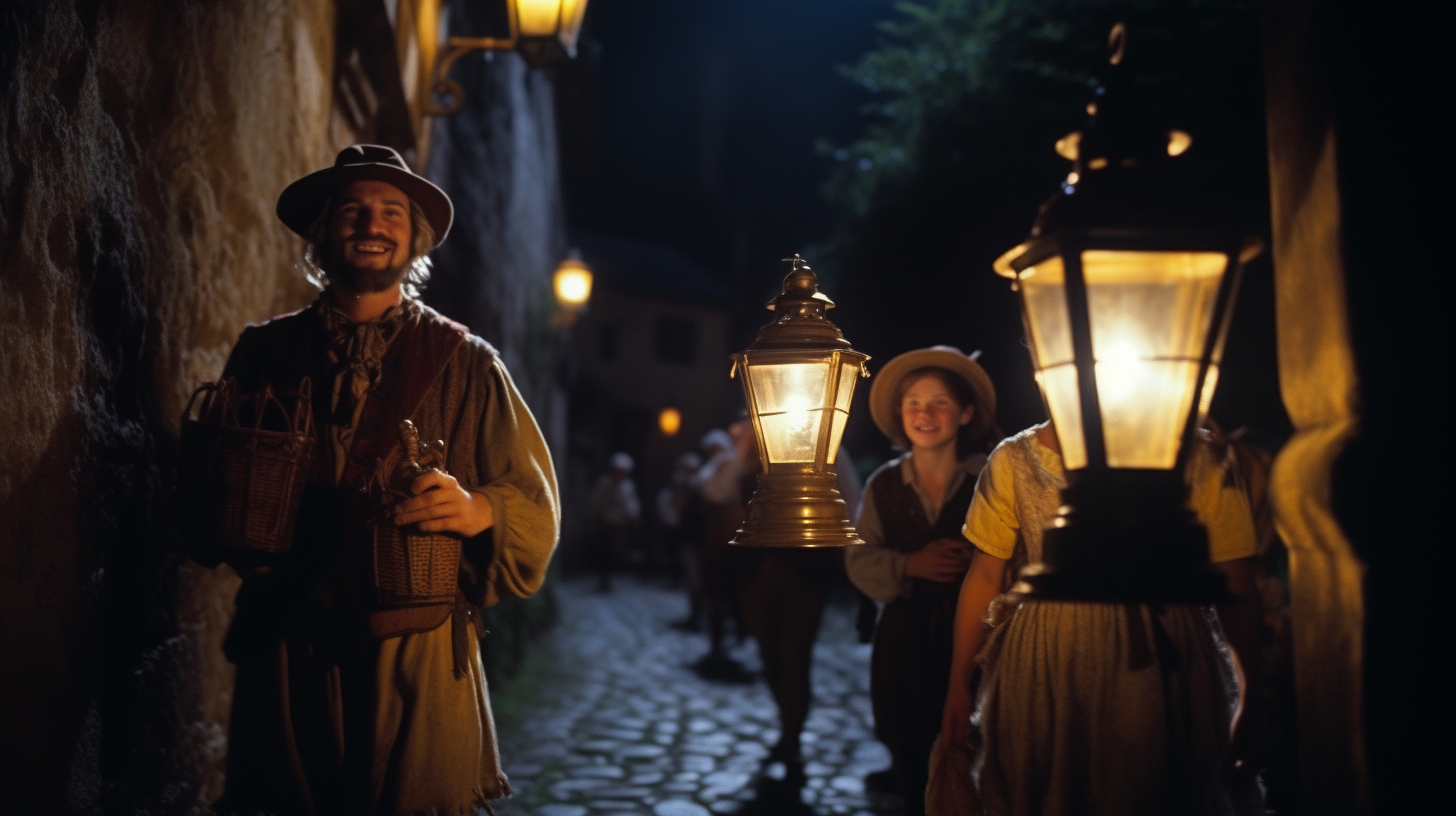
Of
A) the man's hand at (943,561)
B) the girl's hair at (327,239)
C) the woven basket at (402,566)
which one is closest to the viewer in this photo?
the woven basket at (402,566)

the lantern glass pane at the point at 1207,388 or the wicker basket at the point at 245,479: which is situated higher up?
the lantern glass pane at the point at 1207,388

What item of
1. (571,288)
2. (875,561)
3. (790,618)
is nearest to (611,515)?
(571,288)

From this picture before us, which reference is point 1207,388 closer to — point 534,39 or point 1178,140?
point 1178,140

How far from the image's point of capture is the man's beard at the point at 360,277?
2.59 meters

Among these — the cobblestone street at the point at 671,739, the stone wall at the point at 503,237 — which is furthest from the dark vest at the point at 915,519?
the stone wall at the point at 503,237

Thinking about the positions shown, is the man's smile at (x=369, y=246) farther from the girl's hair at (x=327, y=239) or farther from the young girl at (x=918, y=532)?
the young girl at (x=918, y=532)

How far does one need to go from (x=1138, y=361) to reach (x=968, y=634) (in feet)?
4.42

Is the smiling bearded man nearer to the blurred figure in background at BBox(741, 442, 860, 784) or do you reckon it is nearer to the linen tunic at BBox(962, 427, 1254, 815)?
the linen tunic at BBox(962, 427, 1254, 815)

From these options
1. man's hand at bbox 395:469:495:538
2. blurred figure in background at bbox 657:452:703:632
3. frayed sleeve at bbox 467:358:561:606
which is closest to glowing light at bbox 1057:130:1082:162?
frayed sleeve at bbox 467:358:561:606

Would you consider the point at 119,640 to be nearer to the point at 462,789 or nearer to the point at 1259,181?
the point at 462,789

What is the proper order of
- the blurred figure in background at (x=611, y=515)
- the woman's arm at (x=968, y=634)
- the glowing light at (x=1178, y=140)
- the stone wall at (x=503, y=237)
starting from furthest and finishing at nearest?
the blurred figure in background at (x=611, y=515)
the stone wall at (x=503, y=237)
the woman's arm at (x=968, y=634)
the glowing light at (x=1178, y=140)

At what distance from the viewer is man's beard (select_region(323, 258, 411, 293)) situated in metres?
2.59

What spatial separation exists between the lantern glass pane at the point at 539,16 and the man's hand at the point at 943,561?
3416mm

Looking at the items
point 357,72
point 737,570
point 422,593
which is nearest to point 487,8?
point 357,72
